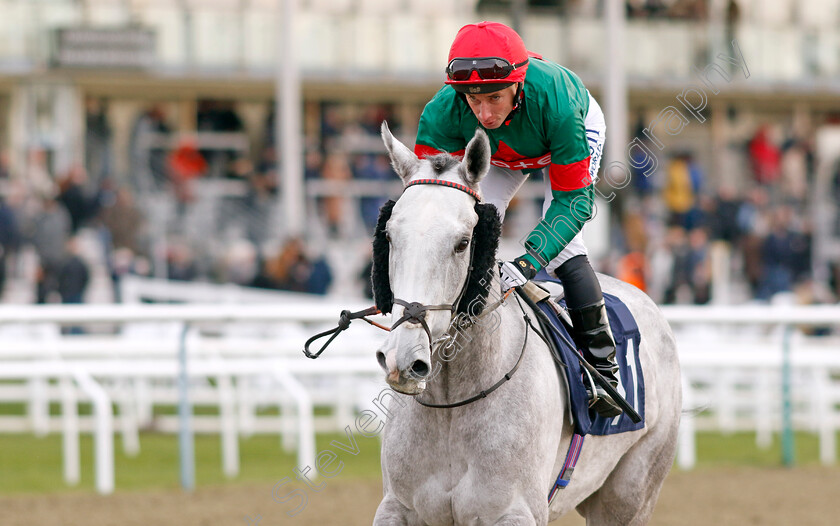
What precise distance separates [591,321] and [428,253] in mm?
1052

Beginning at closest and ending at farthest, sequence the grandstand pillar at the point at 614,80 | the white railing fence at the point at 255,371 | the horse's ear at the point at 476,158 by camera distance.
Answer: the horse's ear at the point at 476,158 → the white railing fence at the point at 255,371 → the grandstand pillar at the point at 614,80

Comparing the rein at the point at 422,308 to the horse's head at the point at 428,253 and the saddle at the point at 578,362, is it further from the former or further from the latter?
the saddle at the point at 578,362

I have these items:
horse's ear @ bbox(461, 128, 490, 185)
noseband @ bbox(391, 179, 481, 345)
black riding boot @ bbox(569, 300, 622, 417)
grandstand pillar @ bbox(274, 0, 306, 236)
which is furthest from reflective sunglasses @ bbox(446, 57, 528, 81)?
grandstand pillar @ bbox(274, 0, 306, 236)

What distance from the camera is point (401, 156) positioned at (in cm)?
373

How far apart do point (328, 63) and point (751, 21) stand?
8263 millimetres

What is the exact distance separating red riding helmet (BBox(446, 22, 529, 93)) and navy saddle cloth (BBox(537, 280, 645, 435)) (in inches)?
35.6

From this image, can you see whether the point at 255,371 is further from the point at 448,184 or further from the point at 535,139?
the point at 448,184

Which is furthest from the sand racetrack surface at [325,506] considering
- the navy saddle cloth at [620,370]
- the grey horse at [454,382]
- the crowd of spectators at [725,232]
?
the crowd of spectators at [725,232]

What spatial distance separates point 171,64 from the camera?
1859 cm

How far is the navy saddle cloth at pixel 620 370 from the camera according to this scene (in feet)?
13.6

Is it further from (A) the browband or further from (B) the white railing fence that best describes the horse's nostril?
(B) the white railing fence

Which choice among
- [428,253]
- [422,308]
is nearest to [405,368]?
[422,308]

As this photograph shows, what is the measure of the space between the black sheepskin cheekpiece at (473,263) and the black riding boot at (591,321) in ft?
2.21

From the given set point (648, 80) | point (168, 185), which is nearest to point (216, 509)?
point (168, 185)
